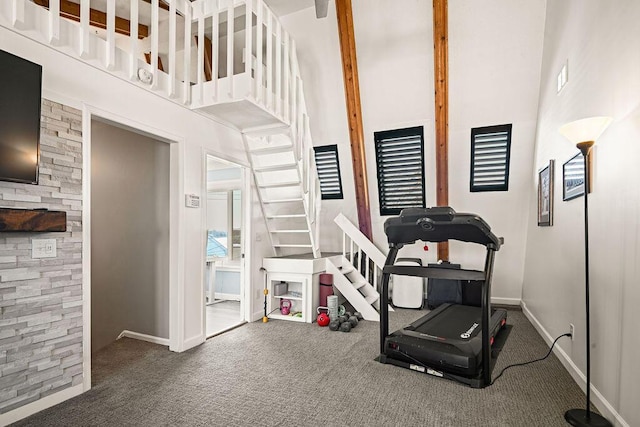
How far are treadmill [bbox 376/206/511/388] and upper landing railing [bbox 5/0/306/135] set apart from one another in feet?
6.26

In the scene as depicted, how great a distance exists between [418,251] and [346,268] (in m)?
1.38

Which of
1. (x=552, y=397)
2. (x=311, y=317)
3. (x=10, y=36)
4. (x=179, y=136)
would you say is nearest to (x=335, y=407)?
(x=552, y=397)

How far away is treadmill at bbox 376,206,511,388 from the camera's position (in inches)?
114

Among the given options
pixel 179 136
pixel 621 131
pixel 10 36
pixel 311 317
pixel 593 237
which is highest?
pixel 10 36

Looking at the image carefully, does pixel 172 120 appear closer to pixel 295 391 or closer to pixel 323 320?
pixel 295 391

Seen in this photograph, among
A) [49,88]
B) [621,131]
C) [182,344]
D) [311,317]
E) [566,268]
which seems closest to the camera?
[621,131]

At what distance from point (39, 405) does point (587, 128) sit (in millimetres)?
4029

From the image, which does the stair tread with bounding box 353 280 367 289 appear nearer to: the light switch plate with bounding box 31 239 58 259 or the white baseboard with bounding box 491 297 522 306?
the white baseboard with bounding box 491 297 522 306

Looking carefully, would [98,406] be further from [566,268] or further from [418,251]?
[418,251]

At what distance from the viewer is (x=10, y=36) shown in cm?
227

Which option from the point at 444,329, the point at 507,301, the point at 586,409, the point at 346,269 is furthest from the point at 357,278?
the point at 586,409

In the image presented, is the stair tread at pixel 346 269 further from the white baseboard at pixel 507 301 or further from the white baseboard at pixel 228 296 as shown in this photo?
the white baseboard at pixel 507 301

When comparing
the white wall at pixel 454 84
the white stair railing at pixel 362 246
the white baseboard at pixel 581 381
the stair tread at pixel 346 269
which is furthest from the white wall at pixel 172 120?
the white baseboard at pixel 581 381

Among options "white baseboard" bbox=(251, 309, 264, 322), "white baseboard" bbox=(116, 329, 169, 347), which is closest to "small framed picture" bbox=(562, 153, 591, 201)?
"white baseboard" bbox=(251, 309, 264, 322)
